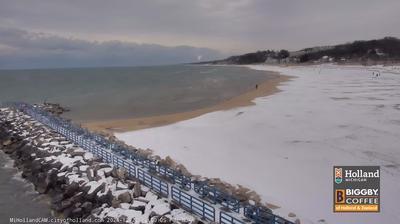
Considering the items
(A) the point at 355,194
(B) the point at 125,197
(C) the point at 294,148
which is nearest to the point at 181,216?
(B) the point at 125,197

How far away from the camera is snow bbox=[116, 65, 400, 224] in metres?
15.5

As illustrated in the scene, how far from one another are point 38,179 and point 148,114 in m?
25.5

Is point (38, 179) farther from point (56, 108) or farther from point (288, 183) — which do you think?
point (56, 108)

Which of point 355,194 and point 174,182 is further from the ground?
point 355,194

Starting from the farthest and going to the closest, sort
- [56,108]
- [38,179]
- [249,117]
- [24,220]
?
1. [56,108]
2. [249,117]
3. [38,179]
4. [24,220]

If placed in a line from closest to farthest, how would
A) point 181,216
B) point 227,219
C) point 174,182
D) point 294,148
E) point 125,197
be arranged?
point 227,219, point 181,216, point 125,197, point 174,182, point 294,148

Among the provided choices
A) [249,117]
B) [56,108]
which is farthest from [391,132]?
[56,108]

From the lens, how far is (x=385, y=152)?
21125 millimetres

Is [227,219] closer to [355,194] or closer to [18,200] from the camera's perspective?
[355,194]

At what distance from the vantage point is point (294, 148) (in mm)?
22828

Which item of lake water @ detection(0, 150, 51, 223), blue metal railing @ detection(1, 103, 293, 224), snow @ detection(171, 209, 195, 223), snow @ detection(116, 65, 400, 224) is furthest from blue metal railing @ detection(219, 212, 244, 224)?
lake water @ detection(0, 150, 51, 223)

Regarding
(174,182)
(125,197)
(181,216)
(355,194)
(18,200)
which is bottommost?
(18,200)

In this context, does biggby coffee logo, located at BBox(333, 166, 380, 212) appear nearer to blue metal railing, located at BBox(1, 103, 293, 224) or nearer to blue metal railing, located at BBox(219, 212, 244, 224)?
blue metal railing, located at BBox(1, 103, 293, 224)

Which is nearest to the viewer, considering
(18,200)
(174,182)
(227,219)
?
(227,219)
